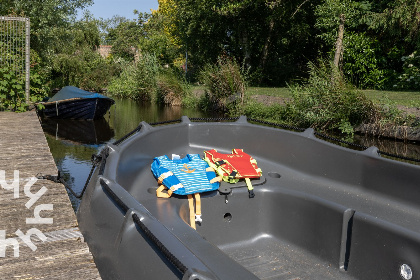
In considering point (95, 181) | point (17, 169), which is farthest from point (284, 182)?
point (17, 169)

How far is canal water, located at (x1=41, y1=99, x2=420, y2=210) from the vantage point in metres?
7.54

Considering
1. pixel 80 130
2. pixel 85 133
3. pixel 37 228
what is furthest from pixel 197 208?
pixel 80 130

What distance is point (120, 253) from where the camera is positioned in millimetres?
2045

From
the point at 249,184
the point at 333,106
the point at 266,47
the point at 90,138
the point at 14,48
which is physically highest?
the point at 266,47

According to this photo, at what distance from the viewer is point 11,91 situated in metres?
8.77

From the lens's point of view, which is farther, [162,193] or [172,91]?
[172,91]

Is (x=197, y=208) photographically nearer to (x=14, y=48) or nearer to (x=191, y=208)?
(x=191, y=208)

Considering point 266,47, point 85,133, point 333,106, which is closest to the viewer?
point 333,106

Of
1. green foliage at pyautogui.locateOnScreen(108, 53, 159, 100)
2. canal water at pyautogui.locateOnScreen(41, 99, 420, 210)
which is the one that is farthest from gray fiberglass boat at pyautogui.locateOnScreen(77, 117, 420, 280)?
green foliage at pyautogui.locateOnScreen(108, 53, 159, 100)

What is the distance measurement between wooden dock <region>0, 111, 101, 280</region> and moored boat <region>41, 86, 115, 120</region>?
863cm

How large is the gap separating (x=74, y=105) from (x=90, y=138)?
3175mm

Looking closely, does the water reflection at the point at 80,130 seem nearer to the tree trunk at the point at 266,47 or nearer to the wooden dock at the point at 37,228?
the wooden dock at the point at 37,228

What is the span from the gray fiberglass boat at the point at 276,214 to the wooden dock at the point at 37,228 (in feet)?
0.53

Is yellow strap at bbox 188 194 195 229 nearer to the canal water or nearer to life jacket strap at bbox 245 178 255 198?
life jacket strap at bbox 245 178 255 198
